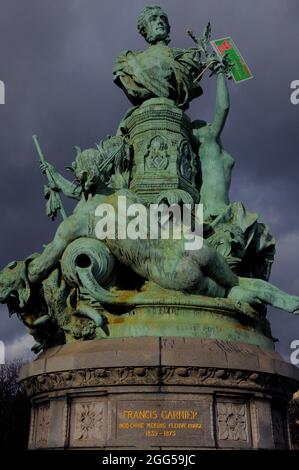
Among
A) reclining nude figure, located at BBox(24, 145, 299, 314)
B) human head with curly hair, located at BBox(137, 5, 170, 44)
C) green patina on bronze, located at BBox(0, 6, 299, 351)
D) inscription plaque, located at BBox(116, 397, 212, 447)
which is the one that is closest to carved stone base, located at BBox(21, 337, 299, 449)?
inscription plaque, located at BBox(116, 397, 212, 447)

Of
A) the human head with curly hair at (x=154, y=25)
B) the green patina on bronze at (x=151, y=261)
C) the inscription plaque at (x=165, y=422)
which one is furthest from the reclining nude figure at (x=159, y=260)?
the human head with curly hair at (x=154, y=25)

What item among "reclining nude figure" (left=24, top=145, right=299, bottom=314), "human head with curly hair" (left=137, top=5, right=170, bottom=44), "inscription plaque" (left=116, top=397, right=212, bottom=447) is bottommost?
"inscription plaque" (left=116, top=397, right=212, bottom=447)

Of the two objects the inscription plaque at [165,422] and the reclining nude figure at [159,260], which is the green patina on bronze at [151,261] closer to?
the reclining nude figure at [159,260]

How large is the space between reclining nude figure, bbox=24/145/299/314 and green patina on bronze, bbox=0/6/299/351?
2 cm

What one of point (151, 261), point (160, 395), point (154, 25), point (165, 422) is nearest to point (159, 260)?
point (151, 261)

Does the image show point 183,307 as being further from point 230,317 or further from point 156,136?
point 156,136

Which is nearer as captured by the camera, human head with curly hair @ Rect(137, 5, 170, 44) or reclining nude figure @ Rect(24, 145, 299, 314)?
reclining nude figure @ Rect(24, 145, 299, 314)

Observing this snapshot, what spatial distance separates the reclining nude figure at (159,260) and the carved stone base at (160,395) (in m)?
1.19

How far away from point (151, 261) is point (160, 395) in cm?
247

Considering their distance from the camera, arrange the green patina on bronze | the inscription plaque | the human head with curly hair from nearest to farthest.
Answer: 1. the inscription plaque
2. the green patina on bronze
3. the human head with curly hair

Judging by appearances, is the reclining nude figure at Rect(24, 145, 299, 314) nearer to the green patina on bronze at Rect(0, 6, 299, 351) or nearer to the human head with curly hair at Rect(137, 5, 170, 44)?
the green patina on bronze at Rect(0, 6, 299, 351)

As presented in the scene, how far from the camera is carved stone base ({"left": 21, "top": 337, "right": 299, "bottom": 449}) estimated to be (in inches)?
377

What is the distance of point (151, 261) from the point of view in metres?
11.1

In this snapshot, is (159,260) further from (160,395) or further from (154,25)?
(154,25)
